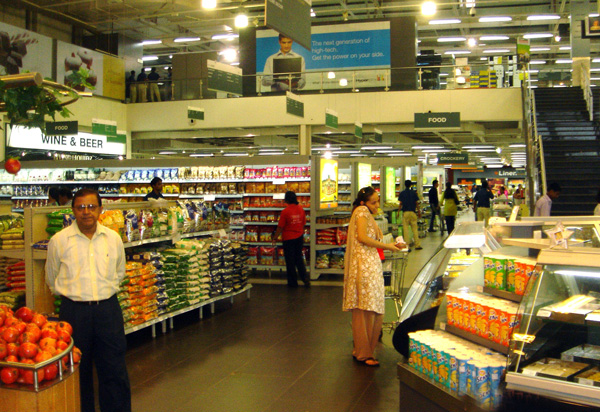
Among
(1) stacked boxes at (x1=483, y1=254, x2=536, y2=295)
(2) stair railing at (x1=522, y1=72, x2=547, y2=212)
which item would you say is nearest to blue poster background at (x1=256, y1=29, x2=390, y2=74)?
(2) stair railing at (x1=522, y1=72, x2=547, y2=212)

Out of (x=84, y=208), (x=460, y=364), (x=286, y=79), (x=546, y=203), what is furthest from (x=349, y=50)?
(x=460, y=364)

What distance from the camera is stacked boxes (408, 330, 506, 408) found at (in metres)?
2.77

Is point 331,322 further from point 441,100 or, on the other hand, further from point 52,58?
point 52,58

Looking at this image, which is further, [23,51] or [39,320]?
[23,51]

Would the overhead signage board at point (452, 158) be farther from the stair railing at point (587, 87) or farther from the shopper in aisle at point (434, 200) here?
the stair railing at point (587, 87)

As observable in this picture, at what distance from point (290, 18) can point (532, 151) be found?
25.8 ft

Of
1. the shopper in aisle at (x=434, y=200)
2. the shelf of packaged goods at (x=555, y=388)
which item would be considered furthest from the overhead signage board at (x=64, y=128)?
the shelf of packaged goods at (x=555, y=388)

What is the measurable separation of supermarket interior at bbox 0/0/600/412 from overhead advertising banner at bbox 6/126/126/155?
84 millimetres

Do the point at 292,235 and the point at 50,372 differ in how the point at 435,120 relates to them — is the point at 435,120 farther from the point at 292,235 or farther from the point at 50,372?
the point at 50,372

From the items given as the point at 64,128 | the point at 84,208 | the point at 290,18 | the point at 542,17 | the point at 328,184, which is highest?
the point at 542,17

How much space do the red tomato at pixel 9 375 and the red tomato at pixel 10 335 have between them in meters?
0.20

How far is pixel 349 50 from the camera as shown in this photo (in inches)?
677

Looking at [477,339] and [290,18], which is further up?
[290,18]

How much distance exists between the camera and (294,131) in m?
16.9
